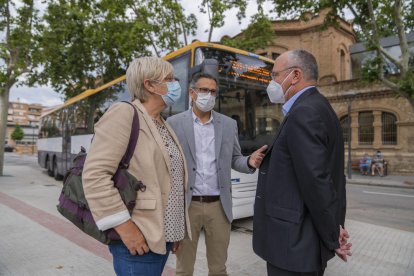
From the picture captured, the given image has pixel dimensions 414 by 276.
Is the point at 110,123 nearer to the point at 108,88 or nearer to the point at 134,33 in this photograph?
the point at 108,88

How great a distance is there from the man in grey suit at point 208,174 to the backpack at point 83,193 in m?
1.20

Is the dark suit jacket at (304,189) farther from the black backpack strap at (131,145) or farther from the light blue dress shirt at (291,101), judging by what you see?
the black backpack strap at (131,145)

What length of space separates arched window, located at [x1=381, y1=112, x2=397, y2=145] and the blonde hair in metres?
22.2

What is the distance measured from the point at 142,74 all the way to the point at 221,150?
1368mm

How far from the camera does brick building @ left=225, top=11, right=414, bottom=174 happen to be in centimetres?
2000

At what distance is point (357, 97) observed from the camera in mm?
22031

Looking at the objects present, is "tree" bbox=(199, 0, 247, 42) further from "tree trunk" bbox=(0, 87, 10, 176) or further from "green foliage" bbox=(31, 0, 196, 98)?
"tree trunk" bbox=(0, 87, 10, 176)

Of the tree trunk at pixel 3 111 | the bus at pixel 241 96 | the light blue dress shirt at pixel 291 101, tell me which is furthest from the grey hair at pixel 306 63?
the tree trunk at pixel 3 111

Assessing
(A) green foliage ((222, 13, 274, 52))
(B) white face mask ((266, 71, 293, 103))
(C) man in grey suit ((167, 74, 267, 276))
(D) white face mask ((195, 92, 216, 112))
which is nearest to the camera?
(B) white face mask ((266, 71, 293, 103))

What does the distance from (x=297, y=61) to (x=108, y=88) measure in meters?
9.21

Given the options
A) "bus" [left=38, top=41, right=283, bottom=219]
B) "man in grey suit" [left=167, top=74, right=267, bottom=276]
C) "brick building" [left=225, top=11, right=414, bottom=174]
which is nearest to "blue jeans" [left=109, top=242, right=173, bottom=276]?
"man in grey suit" [left=167, top=74, right=267, bottom=276]

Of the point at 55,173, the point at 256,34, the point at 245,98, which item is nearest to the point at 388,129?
the point at 256,34

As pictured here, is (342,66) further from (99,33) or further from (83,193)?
(83,193)

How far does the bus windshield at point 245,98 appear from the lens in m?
6.26
